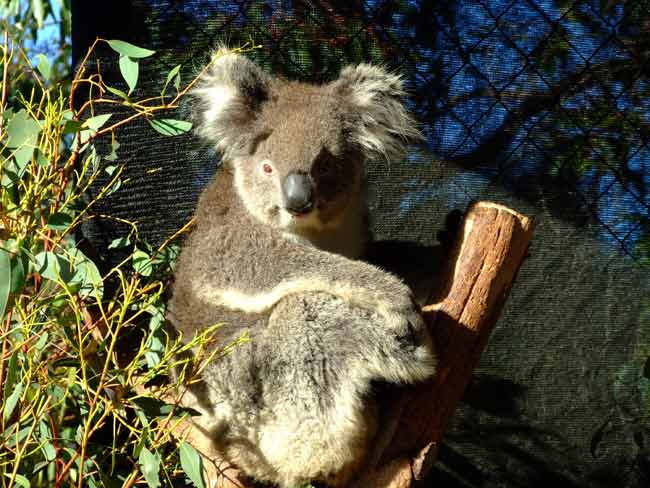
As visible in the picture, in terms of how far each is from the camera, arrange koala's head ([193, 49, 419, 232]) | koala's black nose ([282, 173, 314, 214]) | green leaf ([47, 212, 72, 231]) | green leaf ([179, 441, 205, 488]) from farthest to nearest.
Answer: koala's head ([193, 49, 419, 232]), koala's black nose ([282, 173, 314, 214]), green leaf ([47, 212, 72, 231]), green leaf ([179, 441, 205, 488])

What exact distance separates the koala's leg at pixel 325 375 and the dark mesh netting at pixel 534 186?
79 centimetres

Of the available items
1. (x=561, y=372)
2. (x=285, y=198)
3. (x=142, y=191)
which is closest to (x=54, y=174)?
(x=285, y=198)

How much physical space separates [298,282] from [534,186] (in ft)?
3.75

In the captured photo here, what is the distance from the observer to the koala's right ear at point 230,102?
2.55 meters

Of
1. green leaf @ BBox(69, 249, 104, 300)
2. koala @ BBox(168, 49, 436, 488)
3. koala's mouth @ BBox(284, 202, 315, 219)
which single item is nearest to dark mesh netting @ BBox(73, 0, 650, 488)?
koala @ BBox(168, 49, 436, 488)

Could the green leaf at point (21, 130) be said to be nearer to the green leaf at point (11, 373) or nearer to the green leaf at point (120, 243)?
the green leaf at point (11, 373)

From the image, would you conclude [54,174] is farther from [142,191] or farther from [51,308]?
[142,191]

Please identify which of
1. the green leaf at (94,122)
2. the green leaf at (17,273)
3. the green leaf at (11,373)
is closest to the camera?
the green leaf at (17,273)

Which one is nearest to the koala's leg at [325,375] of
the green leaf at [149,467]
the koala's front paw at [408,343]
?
the koala's front paw at [408,343]

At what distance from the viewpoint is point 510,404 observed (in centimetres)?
304

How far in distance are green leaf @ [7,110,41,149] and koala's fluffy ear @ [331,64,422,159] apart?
3.92 ft

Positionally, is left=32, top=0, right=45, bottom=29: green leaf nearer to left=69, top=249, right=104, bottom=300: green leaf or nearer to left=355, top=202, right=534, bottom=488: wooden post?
left=69, top=249, right=104, bottom=300: green leaf

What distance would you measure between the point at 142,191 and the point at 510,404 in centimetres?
162

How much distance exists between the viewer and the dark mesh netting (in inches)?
115
